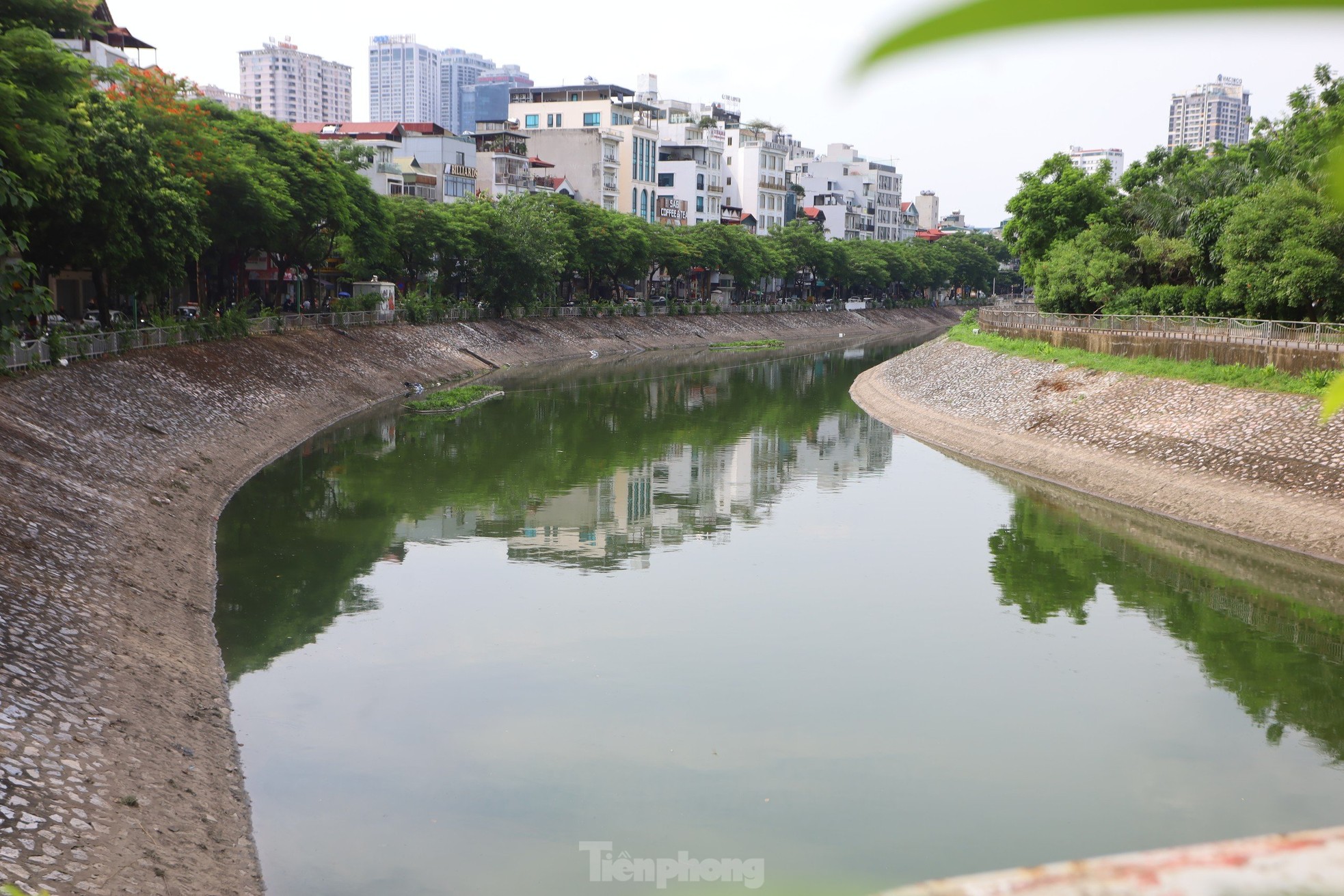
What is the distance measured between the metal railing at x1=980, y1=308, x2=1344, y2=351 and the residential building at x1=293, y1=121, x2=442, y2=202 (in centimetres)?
4109

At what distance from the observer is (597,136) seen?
9419 cm

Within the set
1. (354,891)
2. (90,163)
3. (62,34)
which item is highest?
(62,34)

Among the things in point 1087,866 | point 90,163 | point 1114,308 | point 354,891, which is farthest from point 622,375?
point 1087,866

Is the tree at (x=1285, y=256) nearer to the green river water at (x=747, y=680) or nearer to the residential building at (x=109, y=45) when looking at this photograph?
the green river water at (x=747, y=680)

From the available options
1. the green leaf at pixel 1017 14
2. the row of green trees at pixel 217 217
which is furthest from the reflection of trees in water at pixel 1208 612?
the row of green trees at pixel 217 217

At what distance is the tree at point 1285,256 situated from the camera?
1339 inches

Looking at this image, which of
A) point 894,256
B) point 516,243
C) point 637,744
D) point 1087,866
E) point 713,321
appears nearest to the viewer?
point 1087,866

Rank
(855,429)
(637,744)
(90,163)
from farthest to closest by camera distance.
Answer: (855,429) < (90,163) < (637,744)

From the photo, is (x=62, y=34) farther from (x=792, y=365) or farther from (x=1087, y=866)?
(x=792, y=365)

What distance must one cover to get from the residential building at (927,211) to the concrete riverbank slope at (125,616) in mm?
159540

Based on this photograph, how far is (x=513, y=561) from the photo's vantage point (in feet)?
75.2

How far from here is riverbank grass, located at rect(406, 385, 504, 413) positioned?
4262 centimetres

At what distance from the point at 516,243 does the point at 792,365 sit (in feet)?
55.6

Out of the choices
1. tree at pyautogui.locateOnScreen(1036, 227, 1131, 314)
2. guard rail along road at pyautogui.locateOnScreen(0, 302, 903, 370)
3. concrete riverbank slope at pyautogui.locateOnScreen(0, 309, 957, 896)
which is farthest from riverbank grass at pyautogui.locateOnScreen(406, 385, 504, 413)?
tree at pyautogui.locateOnScreen(1036, 227, 1131, 314)
